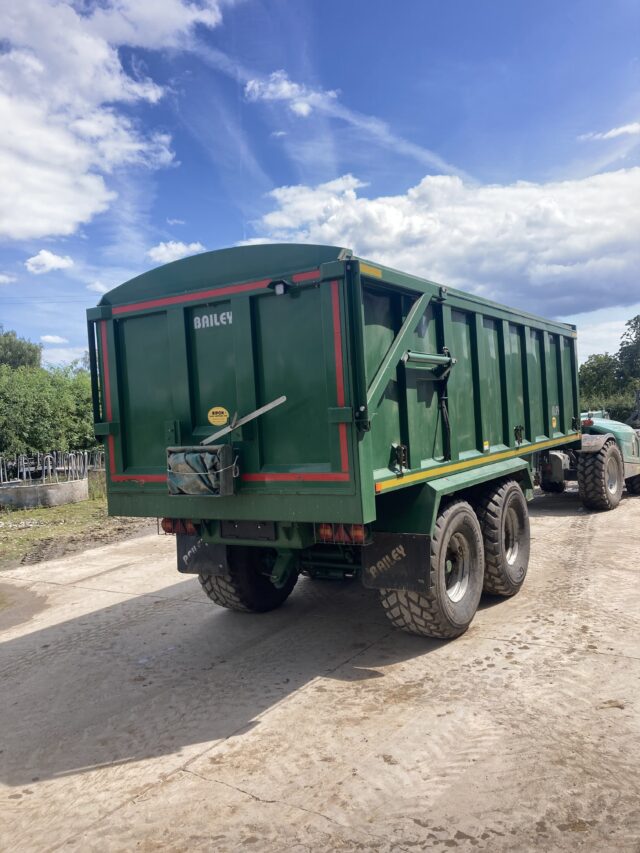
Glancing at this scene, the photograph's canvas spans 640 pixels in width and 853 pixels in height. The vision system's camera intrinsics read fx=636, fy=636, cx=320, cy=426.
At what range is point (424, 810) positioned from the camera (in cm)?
295

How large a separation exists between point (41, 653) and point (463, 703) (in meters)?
3.58

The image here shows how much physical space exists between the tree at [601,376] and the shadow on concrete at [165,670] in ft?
100

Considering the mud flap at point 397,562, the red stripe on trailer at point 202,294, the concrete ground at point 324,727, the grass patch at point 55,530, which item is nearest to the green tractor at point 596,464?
the concrete ground at point 324,727

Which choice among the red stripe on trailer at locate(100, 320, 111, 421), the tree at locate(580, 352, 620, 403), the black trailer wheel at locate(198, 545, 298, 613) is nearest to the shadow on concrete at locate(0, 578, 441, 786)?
the black trailer wheel at locate(198, 545, 298, 613)

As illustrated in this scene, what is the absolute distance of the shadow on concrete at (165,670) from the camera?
3807 millimetres

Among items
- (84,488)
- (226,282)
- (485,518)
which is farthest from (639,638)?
(84,488)

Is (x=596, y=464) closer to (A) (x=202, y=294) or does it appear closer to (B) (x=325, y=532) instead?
(B) (x=325, y=532)

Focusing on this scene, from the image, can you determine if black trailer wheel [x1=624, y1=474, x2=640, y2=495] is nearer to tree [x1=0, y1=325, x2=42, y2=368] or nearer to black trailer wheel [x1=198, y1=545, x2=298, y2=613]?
black trailer wheel [x1=198, y1=545, x2=298, y2=613]

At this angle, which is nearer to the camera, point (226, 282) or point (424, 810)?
point (424, 810)

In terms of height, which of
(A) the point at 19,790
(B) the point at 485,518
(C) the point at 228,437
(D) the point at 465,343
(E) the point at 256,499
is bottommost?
(A) the point at 19,790

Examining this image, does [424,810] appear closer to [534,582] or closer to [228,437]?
[228,437]

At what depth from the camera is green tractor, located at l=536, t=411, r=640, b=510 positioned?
32.6 ft

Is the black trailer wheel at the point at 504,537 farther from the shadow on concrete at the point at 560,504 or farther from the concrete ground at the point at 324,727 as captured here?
the shadow on concrete at the point at 560,504

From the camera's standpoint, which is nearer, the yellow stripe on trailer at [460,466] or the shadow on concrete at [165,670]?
the shadow on concrete at [165,670]
